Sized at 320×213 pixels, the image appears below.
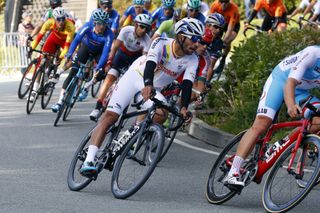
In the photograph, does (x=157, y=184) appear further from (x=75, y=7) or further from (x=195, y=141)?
(x=75, y=7)

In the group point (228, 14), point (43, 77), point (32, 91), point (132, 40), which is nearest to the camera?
point (132, 40)

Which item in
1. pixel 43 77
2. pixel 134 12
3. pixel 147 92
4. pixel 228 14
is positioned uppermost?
pixel 147 92

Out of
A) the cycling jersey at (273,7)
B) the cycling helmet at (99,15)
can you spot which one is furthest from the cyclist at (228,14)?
the cycling helmet at (99,15)

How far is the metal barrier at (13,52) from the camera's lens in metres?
28.2

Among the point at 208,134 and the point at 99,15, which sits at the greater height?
the point at 99,15

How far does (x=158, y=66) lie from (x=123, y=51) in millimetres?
5034

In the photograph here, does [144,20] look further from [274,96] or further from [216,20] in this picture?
[274,96]

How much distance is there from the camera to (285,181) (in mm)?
8383

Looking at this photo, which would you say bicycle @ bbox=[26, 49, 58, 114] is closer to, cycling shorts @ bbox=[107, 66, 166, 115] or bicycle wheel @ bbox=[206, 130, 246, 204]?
cycling shorts @ bbox=[107, 66, 166, 115]

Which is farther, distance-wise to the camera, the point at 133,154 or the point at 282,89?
the point at 133,154

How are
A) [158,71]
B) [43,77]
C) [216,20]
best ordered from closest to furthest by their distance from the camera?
[158,71] → [216,20] → [43,77]

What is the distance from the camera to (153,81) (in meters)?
10.1

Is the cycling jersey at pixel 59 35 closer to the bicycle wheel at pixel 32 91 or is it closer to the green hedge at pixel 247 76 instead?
the bicycle wheel at pixel 32 91

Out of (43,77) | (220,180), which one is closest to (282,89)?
(220,180)
